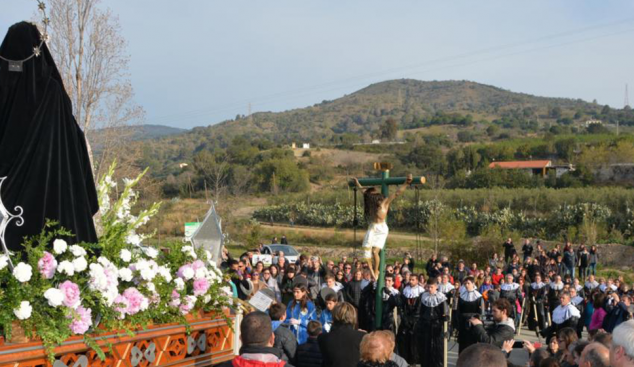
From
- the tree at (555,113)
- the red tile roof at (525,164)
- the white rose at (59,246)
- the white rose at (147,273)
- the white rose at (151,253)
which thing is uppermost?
the tree at (555,113)

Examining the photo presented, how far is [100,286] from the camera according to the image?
4117mm

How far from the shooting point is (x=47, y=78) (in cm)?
464

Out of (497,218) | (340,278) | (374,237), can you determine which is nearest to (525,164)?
(497,218)

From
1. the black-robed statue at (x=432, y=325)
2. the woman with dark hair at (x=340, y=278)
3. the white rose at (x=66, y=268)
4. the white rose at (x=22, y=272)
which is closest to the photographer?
the white rose at (x=22, y=272)

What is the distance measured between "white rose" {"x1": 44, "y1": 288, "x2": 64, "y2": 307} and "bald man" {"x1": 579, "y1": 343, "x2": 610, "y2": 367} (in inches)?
124

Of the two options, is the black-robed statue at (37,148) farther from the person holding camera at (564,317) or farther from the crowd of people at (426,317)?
the person holding camera at (564,317)

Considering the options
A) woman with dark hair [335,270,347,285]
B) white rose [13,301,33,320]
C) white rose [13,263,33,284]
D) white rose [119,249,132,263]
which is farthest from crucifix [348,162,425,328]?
woman with dark hair [335,270,347,285]

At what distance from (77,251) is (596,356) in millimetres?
3180

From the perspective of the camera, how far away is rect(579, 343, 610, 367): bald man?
13.8 feet

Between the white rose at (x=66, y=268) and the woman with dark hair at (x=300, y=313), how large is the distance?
16.8 feet

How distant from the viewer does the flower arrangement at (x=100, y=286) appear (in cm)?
376

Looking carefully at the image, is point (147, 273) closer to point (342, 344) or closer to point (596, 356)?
point (342, 344)

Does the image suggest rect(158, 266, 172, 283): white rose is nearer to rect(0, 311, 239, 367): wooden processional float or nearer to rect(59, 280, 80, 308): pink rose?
rect(0, 311, 239, 367): wooden processional float

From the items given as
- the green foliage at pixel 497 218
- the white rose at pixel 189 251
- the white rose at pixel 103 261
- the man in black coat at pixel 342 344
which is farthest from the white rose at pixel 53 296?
the green foliage at pixel 497 218
